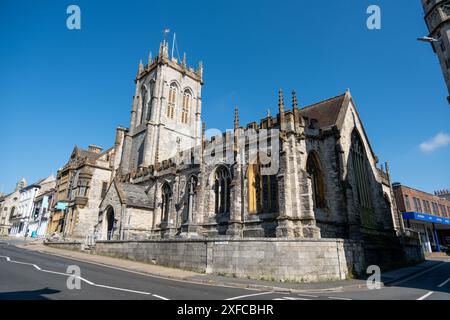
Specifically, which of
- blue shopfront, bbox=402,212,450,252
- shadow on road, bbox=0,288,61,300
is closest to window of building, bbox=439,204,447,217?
blue shopfront, bbox=402,212,450,252

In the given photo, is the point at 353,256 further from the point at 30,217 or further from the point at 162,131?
the point at 30,217

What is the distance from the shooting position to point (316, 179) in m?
20.3

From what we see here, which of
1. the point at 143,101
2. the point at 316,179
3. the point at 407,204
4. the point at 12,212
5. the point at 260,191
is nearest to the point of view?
the point at 260,191

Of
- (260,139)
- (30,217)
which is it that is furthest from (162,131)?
(30,217)

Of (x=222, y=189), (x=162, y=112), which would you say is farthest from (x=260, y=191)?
(x=162, y=112)

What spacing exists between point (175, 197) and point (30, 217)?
49730 mm

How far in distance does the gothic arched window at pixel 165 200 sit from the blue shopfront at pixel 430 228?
34.1m

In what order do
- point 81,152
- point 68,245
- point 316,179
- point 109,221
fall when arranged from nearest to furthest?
point 316,179, point 68,245, point 109,221, point 81,152

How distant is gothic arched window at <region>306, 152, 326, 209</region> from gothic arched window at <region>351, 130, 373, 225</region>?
3786 millimetres

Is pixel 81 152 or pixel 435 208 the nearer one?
pixel 81 152

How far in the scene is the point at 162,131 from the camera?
1569 inches

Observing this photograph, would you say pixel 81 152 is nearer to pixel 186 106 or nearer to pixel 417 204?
pixel 186 106

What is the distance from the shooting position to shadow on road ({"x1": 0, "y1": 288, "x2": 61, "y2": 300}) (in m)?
7.02

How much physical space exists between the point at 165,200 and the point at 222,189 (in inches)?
355
